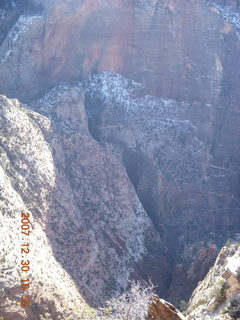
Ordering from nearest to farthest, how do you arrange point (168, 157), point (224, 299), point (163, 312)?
point (163, 312)
point (224, 299)
point (168, 157)

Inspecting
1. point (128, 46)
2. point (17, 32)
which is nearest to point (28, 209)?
point (17, 32)

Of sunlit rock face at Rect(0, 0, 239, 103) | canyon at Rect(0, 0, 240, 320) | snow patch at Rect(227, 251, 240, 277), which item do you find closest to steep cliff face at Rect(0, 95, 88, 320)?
canyon at Rect(0, 0, 240, 320)

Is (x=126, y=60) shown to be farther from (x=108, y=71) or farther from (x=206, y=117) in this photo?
(x=206, y=117)

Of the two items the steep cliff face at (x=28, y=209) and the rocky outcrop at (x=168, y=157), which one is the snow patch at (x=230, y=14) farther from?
the steep cliff face at (x=28, y=209)

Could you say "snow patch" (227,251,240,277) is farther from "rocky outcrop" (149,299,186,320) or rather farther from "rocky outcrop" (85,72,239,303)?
"rocky outcrop" (85,72,239,303)

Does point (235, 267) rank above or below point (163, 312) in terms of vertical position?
above

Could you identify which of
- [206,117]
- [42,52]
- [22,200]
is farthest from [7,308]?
[206,117]
